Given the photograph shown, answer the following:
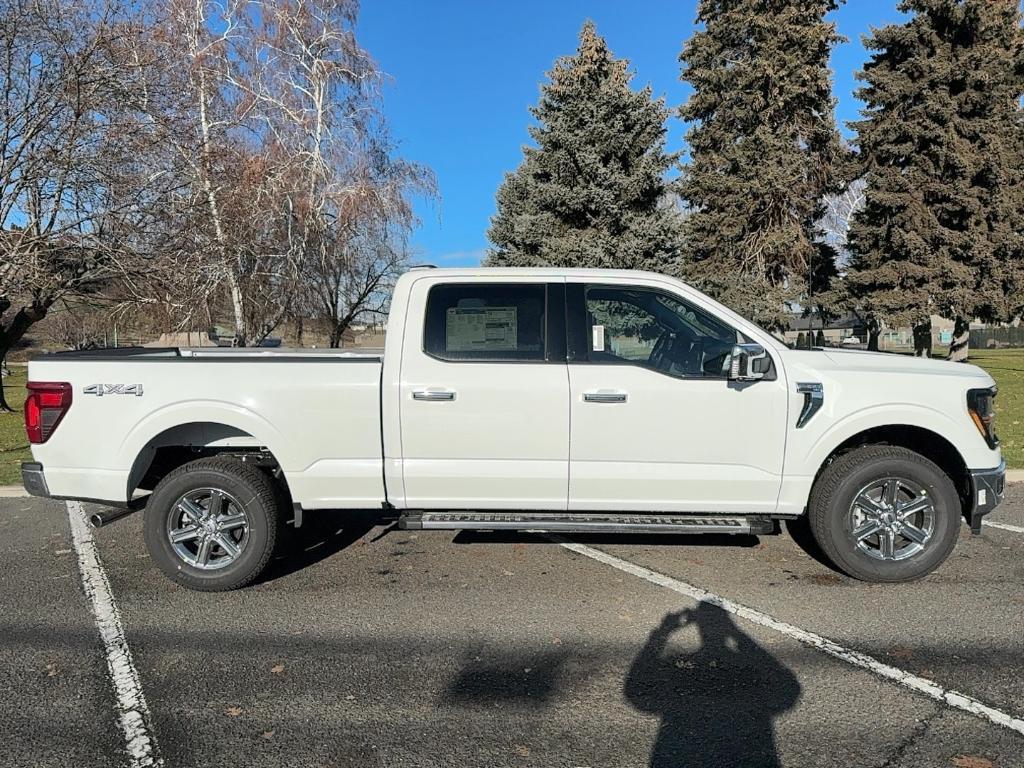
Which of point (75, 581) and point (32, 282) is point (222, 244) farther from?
point (75, 581)

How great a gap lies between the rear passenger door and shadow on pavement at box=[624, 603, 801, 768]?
45.5 inches

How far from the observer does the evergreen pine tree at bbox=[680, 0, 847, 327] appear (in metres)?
20.8

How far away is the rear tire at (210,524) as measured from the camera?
4.24 meters

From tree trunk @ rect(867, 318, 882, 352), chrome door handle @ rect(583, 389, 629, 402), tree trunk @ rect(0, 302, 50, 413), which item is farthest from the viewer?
tree trunk @ rect(867, 318, 882, 352)

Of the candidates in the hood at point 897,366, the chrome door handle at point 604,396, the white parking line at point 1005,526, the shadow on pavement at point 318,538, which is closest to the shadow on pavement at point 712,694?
the chrome door handle at point 604,396

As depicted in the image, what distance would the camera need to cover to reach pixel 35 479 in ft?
14.2

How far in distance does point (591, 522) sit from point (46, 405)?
11.4 ft

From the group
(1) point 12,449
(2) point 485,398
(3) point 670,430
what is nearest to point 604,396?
(3) point 670,430

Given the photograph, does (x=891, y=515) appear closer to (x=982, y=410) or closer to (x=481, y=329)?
(x=982, y=410)

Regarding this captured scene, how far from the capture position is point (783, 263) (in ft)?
72.0

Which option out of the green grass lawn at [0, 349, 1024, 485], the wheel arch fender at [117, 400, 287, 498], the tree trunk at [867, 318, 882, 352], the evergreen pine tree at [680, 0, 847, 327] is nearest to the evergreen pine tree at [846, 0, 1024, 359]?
the tree trunk at [867, 318, 882, 352]

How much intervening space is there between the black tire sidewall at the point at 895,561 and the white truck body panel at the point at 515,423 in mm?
203

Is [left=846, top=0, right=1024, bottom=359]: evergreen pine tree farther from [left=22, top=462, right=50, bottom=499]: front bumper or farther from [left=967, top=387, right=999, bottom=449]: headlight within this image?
[left=22, top=462, right=50, bottom=499]: front bumper

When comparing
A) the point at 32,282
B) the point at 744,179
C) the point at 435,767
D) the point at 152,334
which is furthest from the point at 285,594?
the point at 744,179
